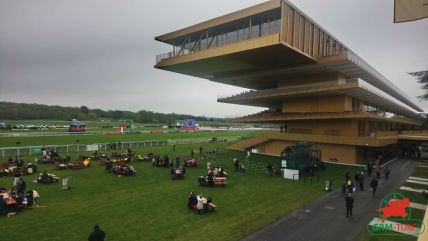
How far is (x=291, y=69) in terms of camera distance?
41.2 metres

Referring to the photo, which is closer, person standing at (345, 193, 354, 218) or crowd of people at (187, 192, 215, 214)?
person standing at (345, 193, 354, 218)

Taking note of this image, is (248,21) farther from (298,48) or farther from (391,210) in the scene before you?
(391,210)

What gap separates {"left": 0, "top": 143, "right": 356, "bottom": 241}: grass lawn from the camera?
1291 centimetres

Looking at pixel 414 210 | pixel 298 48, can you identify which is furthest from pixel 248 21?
pixel 414 210

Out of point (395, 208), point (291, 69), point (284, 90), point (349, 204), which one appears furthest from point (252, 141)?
point (349, 204)

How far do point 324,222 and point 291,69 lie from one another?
97.7 ft

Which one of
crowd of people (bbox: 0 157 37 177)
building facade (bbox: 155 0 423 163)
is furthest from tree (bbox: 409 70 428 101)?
crowd of people (bbox: 0 157 37 177)

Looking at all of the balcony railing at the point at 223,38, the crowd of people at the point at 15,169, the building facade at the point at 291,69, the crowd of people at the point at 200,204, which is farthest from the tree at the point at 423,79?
the crowd of people at the point at 15,169

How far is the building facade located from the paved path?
61.6 ft

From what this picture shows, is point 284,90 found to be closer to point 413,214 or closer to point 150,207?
point 413,214

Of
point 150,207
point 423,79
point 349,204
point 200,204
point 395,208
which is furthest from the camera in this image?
point 423,79

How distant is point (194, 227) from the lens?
13.7 m

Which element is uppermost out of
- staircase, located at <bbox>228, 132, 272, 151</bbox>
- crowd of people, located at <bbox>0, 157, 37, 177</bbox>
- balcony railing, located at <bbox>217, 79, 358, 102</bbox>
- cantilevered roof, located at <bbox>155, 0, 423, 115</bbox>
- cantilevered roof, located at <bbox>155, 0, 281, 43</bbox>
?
cantilevered roof, located at <bbox>155, 0, 281, 43</bbox>

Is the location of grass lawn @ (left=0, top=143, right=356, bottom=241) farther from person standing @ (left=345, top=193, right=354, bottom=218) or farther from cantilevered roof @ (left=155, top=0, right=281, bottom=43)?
cantilevered roof @ (left=155, top=0, right=281, bottom=43)
